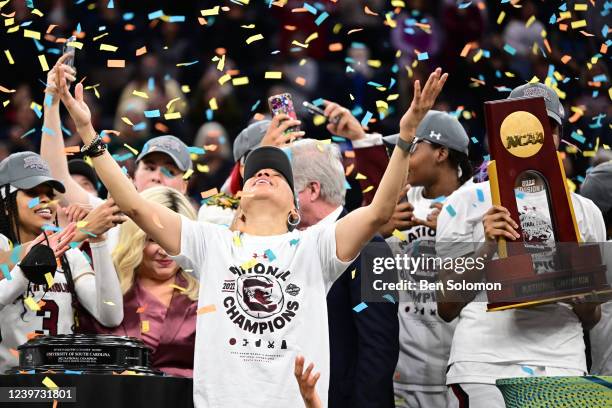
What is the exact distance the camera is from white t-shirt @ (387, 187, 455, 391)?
510 centimetres

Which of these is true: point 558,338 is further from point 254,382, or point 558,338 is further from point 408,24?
point 408,24

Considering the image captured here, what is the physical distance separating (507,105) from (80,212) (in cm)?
194

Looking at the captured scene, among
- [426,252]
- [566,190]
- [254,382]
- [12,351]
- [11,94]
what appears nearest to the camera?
[254,382]

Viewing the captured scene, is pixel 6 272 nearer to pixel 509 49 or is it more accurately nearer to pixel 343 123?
pixel 343 123

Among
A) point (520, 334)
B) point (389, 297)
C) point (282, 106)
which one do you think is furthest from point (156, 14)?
point (520, 334)

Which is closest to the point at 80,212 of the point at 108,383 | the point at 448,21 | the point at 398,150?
the point at 108,383

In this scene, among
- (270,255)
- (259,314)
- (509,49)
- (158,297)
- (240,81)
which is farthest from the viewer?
(240,81)

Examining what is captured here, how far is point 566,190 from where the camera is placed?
417cm

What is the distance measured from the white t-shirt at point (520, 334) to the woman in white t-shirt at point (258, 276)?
0.73 m

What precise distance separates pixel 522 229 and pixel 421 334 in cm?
113

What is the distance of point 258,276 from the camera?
3.96 metres

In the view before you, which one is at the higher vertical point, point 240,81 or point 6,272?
point 240,81

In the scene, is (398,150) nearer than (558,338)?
Yes

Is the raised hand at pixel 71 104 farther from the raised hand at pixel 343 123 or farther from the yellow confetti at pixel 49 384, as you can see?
the raised hand at pixel 343 123
